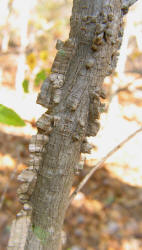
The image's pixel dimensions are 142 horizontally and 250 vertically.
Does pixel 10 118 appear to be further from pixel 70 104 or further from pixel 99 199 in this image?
pixel 99 199

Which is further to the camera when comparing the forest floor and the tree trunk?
the forest floor

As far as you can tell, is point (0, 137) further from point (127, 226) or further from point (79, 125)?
point (79, 125)

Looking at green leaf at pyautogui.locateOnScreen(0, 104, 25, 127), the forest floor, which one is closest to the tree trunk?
green leaf at pyautogui.locateOnScreen(0, 104, 25, 127)

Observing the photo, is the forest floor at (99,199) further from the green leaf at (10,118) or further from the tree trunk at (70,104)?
the green leaf at (10,118)

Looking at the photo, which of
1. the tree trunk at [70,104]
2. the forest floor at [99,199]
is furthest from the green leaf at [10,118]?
the forest floor at [99,199]

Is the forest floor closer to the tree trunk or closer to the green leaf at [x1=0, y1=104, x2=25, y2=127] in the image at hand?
the tree trunk

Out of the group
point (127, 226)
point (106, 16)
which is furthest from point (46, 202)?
point (127, 226)

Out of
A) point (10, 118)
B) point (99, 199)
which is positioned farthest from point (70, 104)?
point (99, 199)
